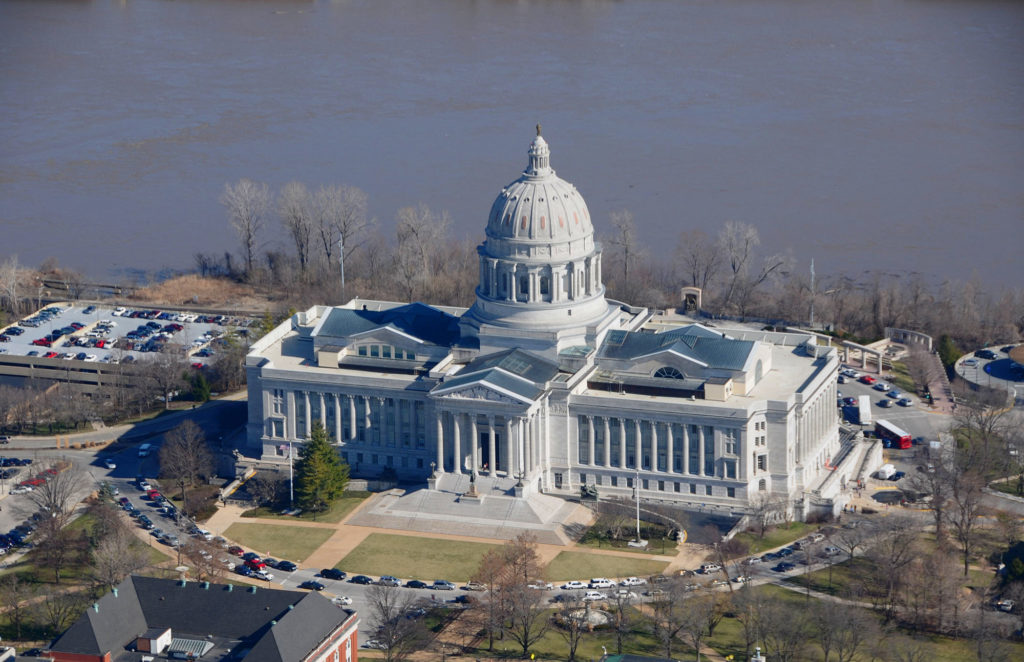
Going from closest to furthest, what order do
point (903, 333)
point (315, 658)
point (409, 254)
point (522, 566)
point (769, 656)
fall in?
point (315, 658), point (769, 656), point (522, 566), point (903, 333), point (409, 254)

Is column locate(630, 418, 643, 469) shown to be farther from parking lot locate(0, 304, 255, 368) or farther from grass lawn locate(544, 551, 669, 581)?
A: parking lot locate(0, 304, 255, 368)

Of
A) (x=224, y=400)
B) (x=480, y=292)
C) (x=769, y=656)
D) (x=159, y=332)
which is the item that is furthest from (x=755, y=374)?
(x=159, y=332)

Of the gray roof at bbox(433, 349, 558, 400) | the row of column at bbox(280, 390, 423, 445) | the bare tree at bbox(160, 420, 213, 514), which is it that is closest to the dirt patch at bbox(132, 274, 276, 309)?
the bare tree at bbox(160, 420, 213, 514)

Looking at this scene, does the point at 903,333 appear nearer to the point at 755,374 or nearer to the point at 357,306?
the point at 755,374

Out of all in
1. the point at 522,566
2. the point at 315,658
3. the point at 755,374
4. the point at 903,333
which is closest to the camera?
the point at 315,658

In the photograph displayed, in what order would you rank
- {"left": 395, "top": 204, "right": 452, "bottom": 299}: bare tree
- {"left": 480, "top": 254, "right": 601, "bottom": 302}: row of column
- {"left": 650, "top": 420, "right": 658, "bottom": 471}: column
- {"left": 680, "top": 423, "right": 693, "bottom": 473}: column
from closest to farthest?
{"left": 680, "top": 423, "right": 693, "bottom": 473}: column, {"left": 650, "top": 420, "right": 658, "bottom": 471}: column, {"left": 480, "top": 254, "right": 601, "bottom": 302}: row of column, {"left": 395, "top": 204, "right": 452, "bottom": 299}: bare tree

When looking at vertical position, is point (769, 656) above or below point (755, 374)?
below
